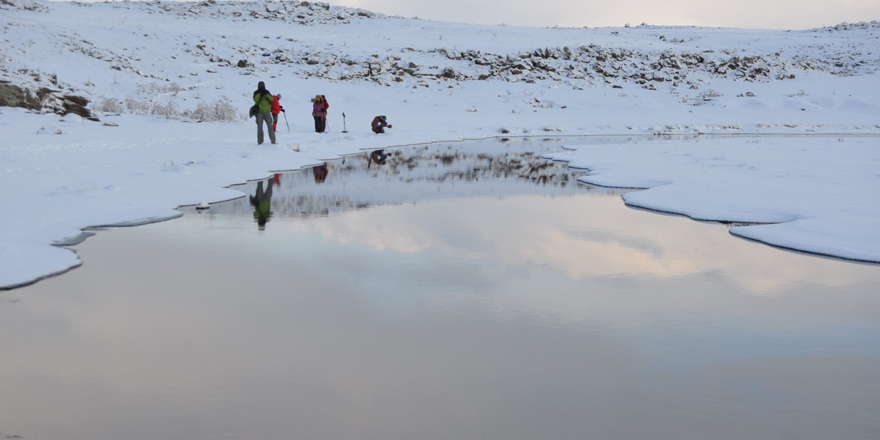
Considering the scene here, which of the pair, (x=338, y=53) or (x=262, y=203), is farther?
(x=338, y=53)

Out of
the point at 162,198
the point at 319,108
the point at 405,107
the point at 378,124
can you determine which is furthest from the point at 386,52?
the point at 162,198

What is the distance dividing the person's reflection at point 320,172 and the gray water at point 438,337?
18.8 ft

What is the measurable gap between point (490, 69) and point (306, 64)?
11.8 metres

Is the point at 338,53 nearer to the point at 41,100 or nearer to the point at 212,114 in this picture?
the point at 212,114

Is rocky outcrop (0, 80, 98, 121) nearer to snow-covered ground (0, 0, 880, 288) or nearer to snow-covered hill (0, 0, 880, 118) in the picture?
snow-covered ground (0, 0, 880, 288)

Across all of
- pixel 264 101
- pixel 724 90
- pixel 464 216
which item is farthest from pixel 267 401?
pixel 724 90

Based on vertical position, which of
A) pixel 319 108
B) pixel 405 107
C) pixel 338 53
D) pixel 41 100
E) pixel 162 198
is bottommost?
pixel 405 107

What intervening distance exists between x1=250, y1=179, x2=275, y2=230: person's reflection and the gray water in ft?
1.80

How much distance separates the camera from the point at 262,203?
42.0 ft

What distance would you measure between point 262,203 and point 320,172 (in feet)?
16.9

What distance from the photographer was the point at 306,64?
162ft

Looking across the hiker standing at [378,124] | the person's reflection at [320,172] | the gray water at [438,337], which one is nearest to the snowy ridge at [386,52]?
the hiker standing at [378,124]

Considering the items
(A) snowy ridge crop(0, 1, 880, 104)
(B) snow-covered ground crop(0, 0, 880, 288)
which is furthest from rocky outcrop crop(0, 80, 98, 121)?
(A) snowy ridge crop(0, 1, 880, 104)

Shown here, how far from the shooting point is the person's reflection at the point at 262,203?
11117mm
